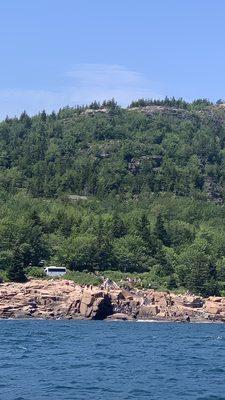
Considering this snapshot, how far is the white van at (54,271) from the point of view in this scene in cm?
12162

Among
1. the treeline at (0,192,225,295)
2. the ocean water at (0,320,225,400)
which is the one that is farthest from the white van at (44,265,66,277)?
the ocean water at (0,320,225,400)

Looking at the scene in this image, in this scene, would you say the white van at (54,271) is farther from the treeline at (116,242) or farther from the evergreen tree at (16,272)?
the evergreen tree at (16,272)

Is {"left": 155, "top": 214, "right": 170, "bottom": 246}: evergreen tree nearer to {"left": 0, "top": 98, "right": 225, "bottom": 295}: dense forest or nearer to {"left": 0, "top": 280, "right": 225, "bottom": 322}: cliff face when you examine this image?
{"left": 0, "top": 98, "right": 225, "bottom": 295}: dense forest

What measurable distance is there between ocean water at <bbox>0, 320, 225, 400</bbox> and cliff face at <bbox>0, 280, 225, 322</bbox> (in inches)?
476

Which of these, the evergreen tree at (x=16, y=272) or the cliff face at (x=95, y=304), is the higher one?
the evergreen tree at (x=16, y=272)

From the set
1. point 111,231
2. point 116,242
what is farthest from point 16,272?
point 111,231

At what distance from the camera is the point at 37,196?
185 m

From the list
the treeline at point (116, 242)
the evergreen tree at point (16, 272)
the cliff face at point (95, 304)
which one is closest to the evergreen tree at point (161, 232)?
the treeline at point (116, 242)

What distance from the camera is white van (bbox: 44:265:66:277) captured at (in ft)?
399

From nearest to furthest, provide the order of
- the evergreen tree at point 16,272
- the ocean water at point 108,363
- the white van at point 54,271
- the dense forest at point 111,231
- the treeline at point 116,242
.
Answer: the ocean water at point 108,363, the evergreen tree at point 16,272, the white van at point 54,271, the treeline at point 116,242, the dense forest at point 111,231

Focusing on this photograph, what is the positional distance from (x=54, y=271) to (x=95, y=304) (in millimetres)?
22358

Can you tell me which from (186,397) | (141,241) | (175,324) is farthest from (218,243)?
(186,397)

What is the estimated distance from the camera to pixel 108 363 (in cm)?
5750

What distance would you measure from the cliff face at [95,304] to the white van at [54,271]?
31.9ft
